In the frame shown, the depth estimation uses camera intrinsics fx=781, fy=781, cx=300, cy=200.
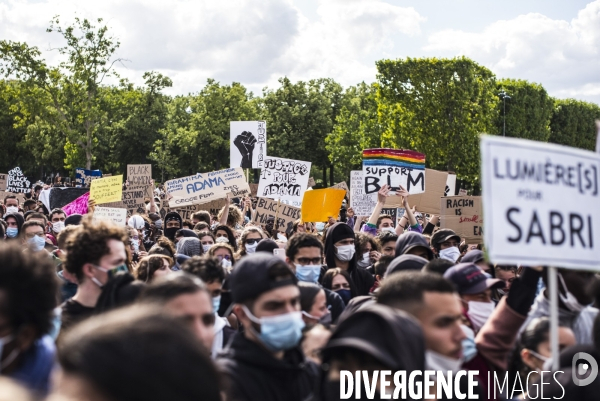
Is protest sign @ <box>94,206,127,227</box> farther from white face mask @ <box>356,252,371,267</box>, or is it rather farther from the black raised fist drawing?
the black raised fist drawing

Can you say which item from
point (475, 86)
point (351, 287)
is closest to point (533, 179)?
point (351, 287)

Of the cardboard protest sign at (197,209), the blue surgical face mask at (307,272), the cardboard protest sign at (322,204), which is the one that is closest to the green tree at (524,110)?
the cardboard protest sign at (197,209)

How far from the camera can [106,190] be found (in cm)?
1290

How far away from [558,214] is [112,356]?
2.40 m

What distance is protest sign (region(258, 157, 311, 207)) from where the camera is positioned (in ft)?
45.3

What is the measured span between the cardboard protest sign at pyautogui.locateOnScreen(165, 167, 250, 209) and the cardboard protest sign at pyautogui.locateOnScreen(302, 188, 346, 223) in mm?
3664

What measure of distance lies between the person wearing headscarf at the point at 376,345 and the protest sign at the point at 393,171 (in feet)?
31.6

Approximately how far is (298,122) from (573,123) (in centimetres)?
2683

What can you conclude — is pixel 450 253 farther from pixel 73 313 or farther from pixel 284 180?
pixel 284 180

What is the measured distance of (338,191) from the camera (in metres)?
11.0

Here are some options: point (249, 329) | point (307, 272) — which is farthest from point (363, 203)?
point (249, 329)

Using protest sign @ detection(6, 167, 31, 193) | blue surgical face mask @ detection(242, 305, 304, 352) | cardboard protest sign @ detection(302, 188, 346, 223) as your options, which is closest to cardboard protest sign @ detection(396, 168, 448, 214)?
cardboard protest sign @ detection(302, 188, 346, 223)

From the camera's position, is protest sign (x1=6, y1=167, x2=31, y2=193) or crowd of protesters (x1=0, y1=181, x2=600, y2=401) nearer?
crowd of protesters (x1=0, y1=181, x2=600, y2=401)

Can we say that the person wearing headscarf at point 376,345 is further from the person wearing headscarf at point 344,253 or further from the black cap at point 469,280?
the person wearing headscarf at point 344,253
